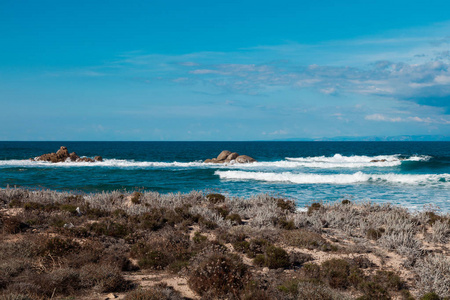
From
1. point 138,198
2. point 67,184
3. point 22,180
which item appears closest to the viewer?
point 138,198

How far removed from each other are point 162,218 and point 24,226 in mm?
4554

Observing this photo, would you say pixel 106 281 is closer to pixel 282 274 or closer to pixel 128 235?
pixel 128 235

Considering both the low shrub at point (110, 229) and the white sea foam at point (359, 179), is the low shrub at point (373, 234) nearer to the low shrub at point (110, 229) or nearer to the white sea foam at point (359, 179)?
the low shrub at point (110, 229)

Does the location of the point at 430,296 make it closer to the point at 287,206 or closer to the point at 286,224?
the point at 286,224

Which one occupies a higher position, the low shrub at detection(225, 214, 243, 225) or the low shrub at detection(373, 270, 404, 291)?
the low shrub at detection(225, 214, 243, 225)

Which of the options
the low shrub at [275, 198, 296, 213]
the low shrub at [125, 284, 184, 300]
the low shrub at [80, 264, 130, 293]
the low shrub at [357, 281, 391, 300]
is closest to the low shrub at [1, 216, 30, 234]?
the low shrub at [80, 264, 130, 293]

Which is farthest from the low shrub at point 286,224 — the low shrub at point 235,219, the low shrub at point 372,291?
the low shrub at point 372,291

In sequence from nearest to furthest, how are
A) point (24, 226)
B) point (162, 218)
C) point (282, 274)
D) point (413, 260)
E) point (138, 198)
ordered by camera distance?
point (282, 274) < point (413, 260) < point (24, 226) < point (162, 218) < point (138, 198)

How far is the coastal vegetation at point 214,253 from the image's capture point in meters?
6.43

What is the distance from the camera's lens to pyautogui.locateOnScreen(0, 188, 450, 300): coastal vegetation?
6434 millimetres

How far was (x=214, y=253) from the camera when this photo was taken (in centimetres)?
730

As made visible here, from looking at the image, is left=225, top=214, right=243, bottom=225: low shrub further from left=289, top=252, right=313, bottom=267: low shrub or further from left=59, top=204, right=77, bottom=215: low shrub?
left=59, top=204, right=77, bottom=215: low shrub

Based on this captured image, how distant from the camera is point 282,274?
24.6ft

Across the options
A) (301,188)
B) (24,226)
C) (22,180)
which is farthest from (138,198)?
(22,180)
